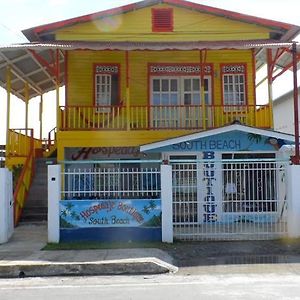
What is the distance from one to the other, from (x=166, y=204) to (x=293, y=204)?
3.07 m

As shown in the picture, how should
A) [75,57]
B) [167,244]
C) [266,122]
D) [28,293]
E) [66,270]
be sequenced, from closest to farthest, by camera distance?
[28,293] < [66,270] < [167,244] < [266,122] < [75,57]

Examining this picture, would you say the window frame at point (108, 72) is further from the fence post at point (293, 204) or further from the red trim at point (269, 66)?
the fence post at point (293, 204)

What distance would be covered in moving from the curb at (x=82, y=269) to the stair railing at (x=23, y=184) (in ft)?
19.5

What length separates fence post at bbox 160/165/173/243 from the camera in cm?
1170

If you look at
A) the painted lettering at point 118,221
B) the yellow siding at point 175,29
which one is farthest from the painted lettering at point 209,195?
the yellow siding at point 175,29

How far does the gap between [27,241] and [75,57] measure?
7.64 meters

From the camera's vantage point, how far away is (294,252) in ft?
35.1

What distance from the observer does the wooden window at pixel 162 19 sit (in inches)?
695

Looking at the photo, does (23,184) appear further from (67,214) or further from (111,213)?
(111,213)

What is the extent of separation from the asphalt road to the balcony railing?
7655mm

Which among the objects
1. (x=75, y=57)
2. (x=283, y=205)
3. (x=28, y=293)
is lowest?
(x=28, y=293)

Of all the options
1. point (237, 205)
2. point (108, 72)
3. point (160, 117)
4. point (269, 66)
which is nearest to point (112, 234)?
point (237, 205)

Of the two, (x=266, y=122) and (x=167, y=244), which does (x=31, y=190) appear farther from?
(x=266, y=122)

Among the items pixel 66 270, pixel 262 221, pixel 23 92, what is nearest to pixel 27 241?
pixel 66 270
